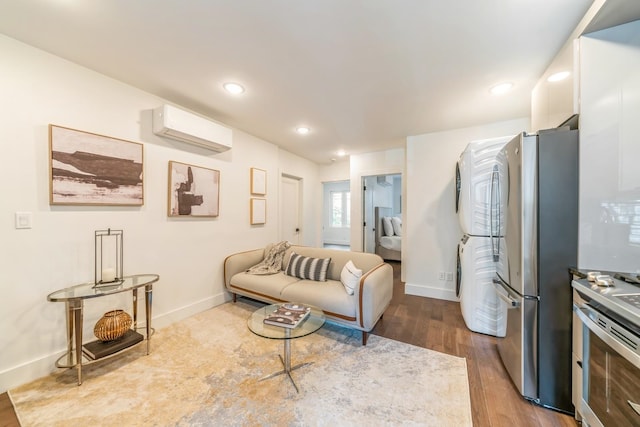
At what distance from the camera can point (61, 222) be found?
1956 mm

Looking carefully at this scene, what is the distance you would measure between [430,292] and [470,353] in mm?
1482

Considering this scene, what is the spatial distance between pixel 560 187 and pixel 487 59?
3.79ft

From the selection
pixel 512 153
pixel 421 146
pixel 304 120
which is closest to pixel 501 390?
pixel 512 153

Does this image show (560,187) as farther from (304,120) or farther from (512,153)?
(304,120)

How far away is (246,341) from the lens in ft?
7.67

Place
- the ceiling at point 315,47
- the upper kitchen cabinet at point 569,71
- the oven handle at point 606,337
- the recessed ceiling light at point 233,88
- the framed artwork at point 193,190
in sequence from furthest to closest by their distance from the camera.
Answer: the framed artwork at point 193,190, the recessed ceiling light at point 233,88, the ceiling at point 315,47, the upper kitchen cabinet at point 569,71, the oven handle at point 606,337

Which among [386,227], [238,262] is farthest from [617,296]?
[386,227]

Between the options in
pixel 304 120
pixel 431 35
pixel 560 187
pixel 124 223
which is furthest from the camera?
pixel 304 120

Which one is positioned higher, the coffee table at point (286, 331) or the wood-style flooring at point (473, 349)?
the coffee table at point (286, 331)

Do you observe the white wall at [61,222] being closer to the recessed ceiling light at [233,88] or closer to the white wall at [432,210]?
the recessed ceiling light at [233,88]

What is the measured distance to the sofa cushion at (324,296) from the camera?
7.45 feet

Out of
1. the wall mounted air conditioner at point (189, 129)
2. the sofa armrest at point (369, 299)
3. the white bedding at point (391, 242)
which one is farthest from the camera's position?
the white bedding at point (391, 242)

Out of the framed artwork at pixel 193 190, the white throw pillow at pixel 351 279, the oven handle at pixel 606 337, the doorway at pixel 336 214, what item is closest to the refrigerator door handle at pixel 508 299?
the oven handle at pixel 606 337

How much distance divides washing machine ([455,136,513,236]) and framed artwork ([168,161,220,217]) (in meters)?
3.05
